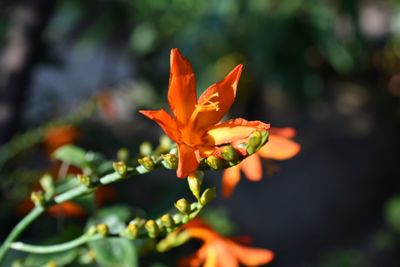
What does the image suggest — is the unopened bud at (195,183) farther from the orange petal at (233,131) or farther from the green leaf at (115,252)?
the green leaf at (115,252)

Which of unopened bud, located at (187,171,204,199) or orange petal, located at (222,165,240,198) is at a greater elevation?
unopened bud, located at (187,171,204,199)

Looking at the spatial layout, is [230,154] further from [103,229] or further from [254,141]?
[103,229]

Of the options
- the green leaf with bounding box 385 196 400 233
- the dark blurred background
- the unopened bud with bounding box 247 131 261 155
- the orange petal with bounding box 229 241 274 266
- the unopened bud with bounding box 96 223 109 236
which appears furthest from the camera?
the green leaf with bounding box 385 196 400 233

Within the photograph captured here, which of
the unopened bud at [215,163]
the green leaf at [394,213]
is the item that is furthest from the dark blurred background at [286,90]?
the unopened bud at [215,163]

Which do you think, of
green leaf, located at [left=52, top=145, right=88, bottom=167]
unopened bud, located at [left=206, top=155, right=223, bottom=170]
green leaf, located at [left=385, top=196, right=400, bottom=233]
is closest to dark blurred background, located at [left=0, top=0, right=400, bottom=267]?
green leaf, located at [left=385, top=196, right=400, bottom=233]

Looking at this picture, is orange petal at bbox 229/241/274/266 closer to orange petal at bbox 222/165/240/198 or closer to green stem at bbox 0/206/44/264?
orange petal at bbox 222/165/240/198

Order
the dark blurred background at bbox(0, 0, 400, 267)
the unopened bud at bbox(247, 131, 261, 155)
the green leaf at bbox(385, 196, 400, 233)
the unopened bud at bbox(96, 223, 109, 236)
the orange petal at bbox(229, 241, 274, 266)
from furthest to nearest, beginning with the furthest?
the green leaf at bbox(385, 196, 400, 233) < the dark blurred background at bbox(0, 0, 400, 267) < the orange petal at bbox(229, 241, 274, 266) < the unopened bud at bbox(96, 223, 109, 236) < the unopened bud at bbox(247, 131, 261, 155)

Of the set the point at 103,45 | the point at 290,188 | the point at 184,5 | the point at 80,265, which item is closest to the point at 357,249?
the point at 290,188
